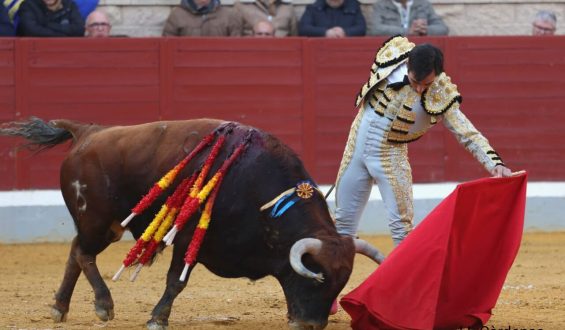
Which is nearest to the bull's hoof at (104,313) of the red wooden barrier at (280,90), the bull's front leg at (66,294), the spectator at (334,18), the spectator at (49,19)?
the bull's front leg at (66,294)

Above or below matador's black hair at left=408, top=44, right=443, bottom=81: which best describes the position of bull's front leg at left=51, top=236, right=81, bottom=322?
below

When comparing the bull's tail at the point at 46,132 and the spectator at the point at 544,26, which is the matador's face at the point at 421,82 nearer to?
the bull's tail at the point at 46,132

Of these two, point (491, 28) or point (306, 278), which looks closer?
point (306, 278)

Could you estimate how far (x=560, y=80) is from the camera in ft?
32.3

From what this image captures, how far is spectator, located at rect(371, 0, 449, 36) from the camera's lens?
9.84m

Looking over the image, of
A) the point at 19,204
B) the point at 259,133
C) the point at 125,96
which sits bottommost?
the point at 19,204

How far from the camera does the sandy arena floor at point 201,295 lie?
5848 mm

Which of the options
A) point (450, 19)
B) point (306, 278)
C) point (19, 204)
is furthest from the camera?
point (450, 19)

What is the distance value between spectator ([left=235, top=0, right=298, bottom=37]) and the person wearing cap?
4.34 metres

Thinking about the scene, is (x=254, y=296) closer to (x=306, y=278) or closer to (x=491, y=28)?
(x=306, y=278)

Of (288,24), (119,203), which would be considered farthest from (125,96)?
(119,203)

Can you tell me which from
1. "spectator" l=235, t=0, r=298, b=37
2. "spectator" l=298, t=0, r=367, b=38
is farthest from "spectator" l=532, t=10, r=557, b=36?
"spectator" l=235, t=0, r=298, b=37

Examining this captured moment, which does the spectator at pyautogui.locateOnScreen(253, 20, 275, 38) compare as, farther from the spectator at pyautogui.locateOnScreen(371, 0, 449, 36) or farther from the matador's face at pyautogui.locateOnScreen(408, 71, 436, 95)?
the matador's face at pyautogui.locateOnScreen(408, 71, 436, 95)

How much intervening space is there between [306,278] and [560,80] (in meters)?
5.23
